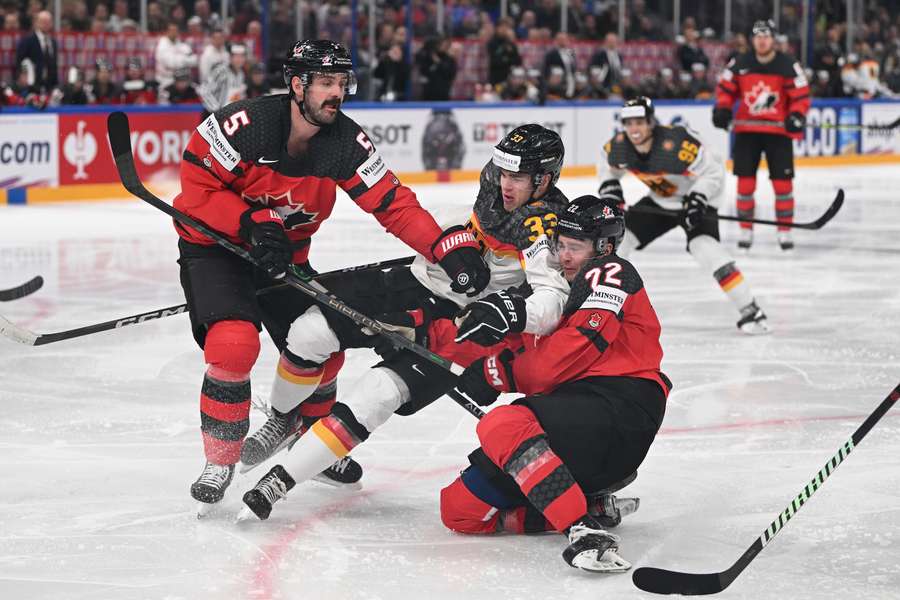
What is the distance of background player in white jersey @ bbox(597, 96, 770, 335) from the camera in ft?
19.9

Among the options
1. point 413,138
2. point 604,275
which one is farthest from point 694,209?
point 413,138

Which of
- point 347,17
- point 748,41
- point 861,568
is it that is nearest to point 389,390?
point 861,568

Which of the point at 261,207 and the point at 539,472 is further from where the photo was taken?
the point at 261,207

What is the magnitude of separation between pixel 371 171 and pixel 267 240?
0.34m

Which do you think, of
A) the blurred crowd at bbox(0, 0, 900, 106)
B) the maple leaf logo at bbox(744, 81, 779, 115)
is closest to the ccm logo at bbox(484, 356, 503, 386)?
the maple leaf logo at bbox(744, 81, 779, 115)

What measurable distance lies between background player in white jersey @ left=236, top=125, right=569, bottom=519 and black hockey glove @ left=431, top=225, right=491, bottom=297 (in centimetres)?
6

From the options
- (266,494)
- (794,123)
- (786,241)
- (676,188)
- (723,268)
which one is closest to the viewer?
(266,494)

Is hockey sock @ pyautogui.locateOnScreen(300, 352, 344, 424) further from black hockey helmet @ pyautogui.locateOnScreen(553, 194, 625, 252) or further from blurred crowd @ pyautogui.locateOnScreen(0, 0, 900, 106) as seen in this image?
blurred crowd @ pyautogui.locateOnScreen(0, 0, 900, 106)

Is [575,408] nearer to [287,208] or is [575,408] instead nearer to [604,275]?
[604,275]

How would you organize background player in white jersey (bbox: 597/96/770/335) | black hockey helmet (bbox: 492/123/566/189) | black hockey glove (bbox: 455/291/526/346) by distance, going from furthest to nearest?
background player in white jersey (bbox: 597/96/770/335) → black hockey helmet (bbox: 492/123/566/189) → black hockey glove (bbox: 455/291/526/346)

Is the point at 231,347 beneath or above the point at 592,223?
beneath

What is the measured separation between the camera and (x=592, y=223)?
3143 mm

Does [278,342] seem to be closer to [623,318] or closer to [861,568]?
[623,318]

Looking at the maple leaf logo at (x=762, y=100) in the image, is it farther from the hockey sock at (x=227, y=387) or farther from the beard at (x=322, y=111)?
the hockey sock at (x=227, y=387)
